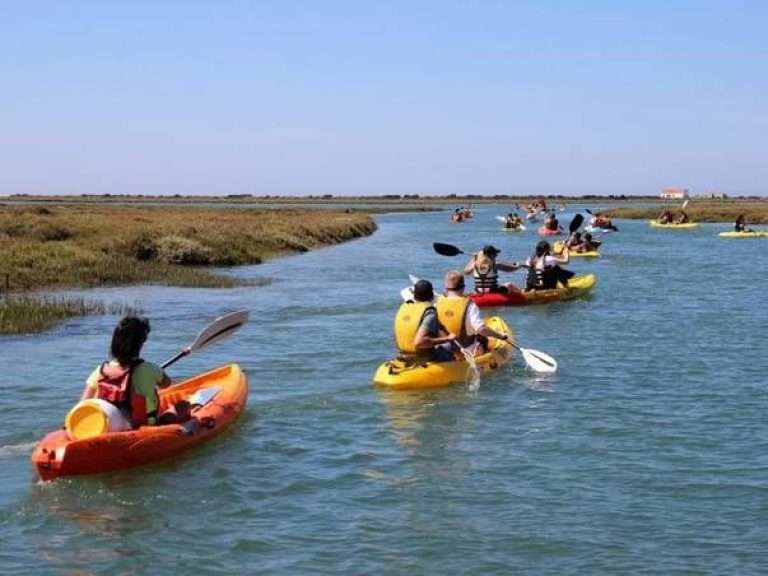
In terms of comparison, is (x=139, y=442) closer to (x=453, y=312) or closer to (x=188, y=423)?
(x=188, y=423)

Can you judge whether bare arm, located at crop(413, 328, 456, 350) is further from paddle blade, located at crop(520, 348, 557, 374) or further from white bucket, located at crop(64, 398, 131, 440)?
white bucket, located at crop(64, 398, 131, 440)

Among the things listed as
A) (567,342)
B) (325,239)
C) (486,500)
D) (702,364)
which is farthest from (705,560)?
(325,239)

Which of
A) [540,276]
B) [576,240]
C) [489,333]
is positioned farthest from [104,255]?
[489,333]

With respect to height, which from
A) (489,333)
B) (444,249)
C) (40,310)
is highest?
(444,249)

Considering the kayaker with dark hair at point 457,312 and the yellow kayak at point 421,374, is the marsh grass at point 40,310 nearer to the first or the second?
the yellow kayak at point 421,374

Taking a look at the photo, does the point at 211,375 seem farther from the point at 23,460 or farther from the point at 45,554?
the point at 45,554

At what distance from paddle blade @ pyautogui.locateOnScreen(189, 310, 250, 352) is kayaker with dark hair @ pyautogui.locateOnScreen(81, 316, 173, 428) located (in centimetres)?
172

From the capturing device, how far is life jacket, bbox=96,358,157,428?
30.0 feet

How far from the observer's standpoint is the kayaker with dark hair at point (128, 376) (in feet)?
29.6

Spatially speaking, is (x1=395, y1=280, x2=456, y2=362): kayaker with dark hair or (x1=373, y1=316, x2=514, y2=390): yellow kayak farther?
(x1=373, y1=316, x2=514, y2=390): yellow kayak

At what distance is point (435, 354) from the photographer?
43.2ft

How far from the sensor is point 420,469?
32.0 ft

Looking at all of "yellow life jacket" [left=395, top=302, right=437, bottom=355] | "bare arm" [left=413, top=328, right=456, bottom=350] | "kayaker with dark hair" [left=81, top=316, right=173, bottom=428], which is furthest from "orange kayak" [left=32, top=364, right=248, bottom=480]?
"bare arm" [left=413, top=328, right=456, bottom=350]

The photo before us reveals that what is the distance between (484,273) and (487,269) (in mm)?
131
